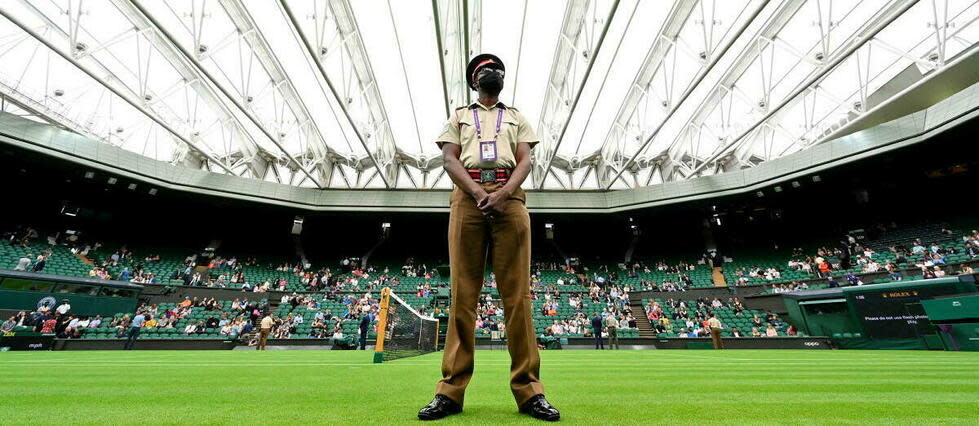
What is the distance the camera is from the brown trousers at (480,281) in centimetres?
205

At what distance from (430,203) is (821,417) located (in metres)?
25.9

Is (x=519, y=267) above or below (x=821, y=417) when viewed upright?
above

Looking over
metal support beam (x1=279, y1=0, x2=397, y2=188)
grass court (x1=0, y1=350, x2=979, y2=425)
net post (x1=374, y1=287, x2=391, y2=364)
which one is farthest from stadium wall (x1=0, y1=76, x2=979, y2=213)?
grass court (x1=0, y1=350, x2=979, y2=425)

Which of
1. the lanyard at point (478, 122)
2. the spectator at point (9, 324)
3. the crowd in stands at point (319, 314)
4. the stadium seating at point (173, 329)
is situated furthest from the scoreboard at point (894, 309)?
the spectator at point (9, 324)

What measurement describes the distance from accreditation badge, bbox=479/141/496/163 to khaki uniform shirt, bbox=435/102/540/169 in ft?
0.06

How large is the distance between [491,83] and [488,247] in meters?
1.01

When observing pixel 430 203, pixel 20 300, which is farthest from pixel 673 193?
pixel 20 300

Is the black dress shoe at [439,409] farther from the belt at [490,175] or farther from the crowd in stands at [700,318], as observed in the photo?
the crowd in stands at [700,318]

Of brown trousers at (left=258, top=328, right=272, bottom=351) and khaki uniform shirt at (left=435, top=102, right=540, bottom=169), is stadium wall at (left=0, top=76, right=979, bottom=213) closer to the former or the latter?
brown trousers at (left=258, top=328, right=272, bottom=351)

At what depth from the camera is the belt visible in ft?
7.36

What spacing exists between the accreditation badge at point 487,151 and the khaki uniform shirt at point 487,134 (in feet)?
0.06

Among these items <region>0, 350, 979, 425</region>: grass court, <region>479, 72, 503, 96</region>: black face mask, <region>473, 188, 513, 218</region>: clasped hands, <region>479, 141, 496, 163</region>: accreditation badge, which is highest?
<region>479, 72, 503, 96</region>: black face mask

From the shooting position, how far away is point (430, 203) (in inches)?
1067

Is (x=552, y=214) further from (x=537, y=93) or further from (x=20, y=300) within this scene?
(x=20, y=300)
